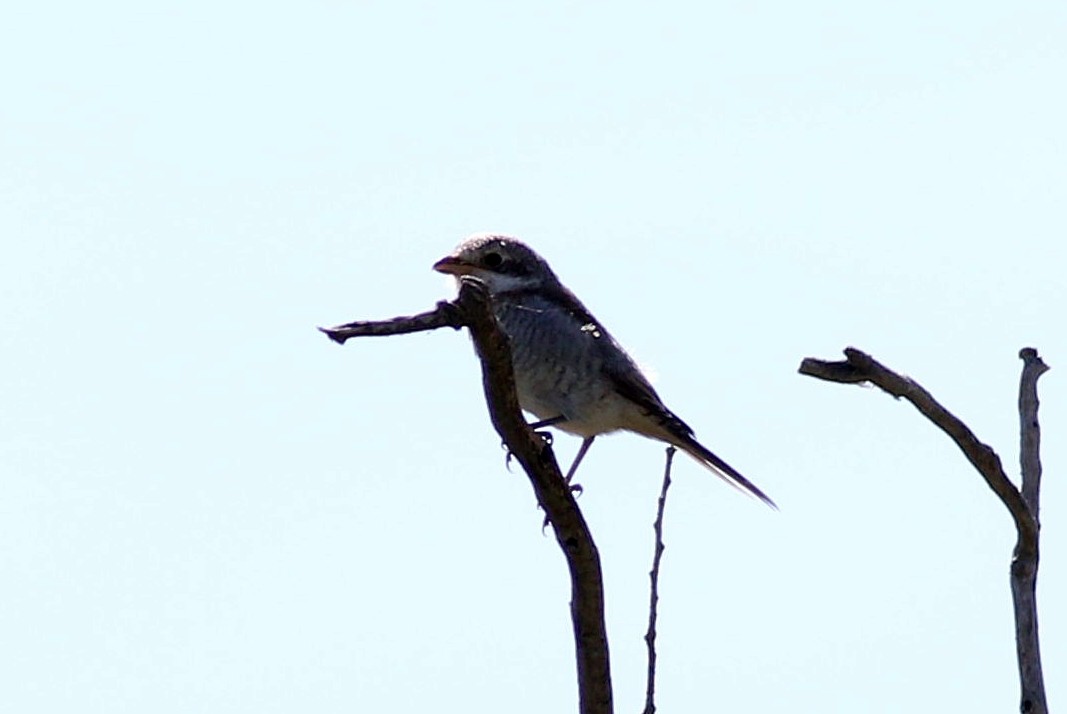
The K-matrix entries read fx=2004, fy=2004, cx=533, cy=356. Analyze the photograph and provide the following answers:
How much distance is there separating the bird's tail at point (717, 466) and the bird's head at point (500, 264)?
3.28 ft

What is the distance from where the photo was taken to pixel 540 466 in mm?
5090

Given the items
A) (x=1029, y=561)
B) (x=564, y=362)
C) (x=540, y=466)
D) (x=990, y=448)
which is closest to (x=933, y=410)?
(x=990, y=448)

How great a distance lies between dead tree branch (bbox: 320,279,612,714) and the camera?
4727 millimetres

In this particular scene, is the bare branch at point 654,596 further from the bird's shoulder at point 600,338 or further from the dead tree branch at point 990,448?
the bird's shoulder at point 600,338

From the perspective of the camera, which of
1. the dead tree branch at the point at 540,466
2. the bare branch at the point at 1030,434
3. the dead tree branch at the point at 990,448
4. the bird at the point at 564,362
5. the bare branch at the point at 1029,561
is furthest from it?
the bird at the point at 564,362

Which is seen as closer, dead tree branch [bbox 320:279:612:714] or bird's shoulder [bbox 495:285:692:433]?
dead tree branch [bbox 320:279:612:714]

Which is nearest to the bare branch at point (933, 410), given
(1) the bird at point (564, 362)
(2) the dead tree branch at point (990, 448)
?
(2) the dead tree branch at point (990, 448)

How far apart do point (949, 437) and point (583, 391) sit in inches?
186

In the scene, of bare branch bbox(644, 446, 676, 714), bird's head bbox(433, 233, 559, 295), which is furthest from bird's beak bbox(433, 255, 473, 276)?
bare branch bbox(644, 446, 676, 714)

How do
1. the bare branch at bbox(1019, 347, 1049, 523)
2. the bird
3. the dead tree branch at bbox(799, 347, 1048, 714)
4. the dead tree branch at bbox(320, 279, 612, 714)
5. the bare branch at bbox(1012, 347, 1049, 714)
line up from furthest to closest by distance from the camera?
the bird → the dead tree branch at bbox(320, 279, 612, 714) → the bare branch at bbox(1019, 347, 1049, 523) → the dead tree branch at bbox(799, 347, 1048, 714) → the bare branch at bbox(1012, 347, 1049, 714)

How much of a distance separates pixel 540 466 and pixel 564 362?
157 inches

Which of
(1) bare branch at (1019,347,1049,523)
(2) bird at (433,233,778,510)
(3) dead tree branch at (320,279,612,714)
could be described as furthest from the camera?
(2) bird at (433,233,778,510)

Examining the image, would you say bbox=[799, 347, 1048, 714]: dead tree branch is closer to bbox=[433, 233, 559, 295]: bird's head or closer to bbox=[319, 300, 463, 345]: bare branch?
bbox=[319, 300, 463, 345]: bare branch

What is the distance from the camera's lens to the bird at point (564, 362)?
903 cm
